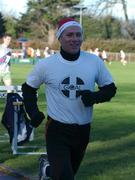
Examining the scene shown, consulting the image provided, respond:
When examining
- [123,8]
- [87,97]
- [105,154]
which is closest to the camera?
[87,97]

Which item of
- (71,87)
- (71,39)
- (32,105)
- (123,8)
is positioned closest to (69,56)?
(71,39)

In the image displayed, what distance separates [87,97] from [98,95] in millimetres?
147

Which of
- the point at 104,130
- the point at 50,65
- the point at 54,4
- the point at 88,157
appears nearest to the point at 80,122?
the point at 50,65

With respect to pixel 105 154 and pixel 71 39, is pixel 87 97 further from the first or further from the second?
pixel 105 154

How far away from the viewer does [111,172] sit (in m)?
8.46

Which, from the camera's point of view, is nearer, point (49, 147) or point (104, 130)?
point (49, 147)

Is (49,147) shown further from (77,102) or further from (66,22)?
(66,22)

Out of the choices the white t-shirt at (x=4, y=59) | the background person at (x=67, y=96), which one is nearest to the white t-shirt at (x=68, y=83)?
the background person at (x=67, y=96)

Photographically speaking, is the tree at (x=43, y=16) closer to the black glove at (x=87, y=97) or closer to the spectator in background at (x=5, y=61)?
the spectator in background at (x=5, y=61)

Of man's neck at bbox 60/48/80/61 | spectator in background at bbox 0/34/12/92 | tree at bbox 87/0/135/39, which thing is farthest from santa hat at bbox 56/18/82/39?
tree at bbox 87/0/135/39

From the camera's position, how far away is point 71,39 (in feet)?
19.0

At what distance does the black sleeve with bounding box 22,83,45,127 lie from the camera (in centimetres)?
584

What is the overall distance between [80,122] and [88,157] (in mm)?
3856

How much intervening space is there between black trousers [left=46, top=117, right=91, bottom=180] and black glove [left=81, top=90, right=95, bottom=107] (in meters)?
0.26
